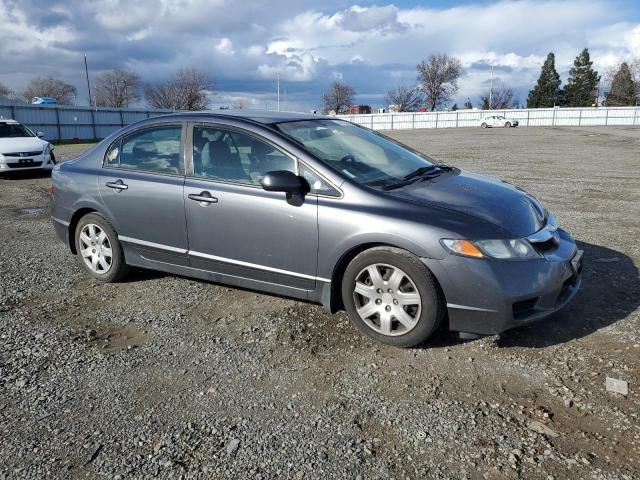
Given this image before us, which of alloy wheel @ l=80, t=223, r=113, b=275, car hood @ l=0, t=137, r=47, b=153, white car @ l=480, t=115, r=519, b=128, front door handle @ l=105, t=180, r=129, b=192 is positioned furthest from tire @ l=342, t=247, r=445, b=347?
white car @ l=480, t=115, r=519, b=128

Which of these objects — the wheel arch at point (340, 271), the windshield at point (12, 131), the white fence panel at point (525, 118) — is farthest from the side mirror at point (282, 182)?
the white fence panel at point (525, 118)

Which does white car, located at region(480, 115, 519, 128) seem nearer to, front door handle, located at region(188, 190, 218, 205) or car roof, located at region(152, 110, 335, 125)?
car roof, located at region(152, 110, 335, 125)

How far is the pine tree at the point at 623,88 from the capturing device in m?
67.7

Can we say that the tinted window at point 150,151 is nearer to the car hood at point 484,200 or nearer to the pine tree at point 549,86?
the car hood at point 484,200

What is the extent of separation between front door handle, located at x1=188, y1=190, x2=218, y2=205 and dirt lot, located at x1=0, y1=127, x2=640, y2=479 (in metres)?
0.91

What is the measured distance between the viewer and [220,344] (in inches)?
147

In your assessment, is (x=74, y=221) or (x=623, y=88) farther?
(x=623, y=88)

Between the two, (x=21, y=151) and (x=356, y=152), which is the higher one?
(x=356, y=152)

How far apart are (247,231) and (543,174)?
34.7 ft

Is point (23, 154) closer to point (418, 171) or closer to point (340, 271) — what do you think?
point (418, 171)

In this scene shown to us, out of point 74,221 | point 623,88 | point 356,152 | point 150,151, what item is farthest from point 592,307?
point 623,88

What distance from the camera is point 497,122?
178 feet

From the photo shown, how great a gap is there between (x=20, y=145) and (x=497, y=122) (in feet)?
163

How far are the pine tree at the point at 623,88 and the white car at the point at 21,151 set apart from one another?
72.8 meters
